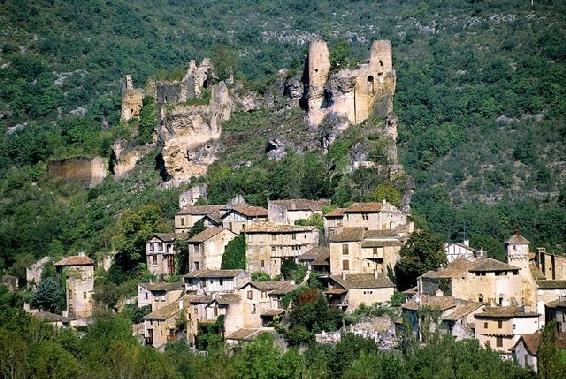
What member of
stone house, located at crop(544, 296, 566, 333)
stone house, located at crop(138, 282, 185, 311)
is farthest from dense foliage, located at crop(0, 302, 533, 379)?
stone house, located at crop(138, 282, 185, 311)

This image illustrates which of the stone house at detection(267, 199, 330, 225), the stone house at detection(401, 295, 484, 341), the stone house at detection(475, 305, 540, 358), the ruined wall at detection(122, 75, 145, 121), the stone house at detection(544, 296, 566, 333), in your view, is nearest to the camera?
the stone house at detection(401, 295, 484, 341)

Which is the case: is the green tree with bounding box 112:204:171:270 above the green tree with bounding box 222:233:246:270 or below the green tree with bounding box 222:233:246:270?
above

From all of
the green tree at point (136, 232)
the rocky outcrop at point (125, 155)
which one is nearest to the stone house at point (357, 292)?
the green tree at point (136, 232)

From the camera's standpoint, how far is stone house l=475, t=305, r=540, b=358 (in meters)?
75.5

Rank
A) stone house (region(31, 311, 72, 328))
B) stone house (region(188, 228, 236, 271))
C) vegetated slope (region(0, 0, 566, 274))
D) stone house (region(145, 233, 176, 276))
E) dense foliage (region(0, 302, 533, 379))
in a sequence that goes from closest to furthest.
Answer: dense foliage (region(0, 302, 533, 379))
stone house (region(188, 228, 236, 271))
stone house (region(31, 311, 72, 328))
stone house (region(145, 233, 176, 276))
vegetated slope (region(0, 0, 566, 274))

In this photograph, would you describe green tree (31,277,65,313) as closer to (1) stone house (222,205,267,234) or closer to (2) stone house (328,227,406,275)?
(1) stone house (222,205,267,234)

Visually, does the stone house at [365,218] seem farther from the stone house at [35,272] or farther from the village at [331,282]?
the stone house at [35,272]

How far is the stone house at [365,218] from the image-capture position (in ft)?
275

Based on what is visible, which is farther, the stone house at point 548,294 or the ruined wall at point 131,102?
the ruined wall at point 131,102

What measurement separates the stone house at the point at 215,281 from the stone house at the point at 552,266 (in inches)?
533

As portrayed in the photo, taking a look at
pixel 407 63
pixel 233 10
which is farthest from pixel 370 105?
pixel 233 10

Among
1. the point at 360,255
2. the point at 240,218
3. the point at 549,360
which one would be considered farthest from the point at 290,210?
the point at 549,360

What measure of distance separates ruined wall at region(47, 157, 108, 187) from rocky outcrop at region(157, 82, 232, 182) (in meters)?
8.04

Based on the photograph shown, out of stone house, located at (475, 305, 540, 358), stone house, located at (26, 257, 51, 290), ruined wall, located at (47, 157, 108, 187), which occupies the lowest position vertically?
stone house, located at (475, 305, 540, 358)
